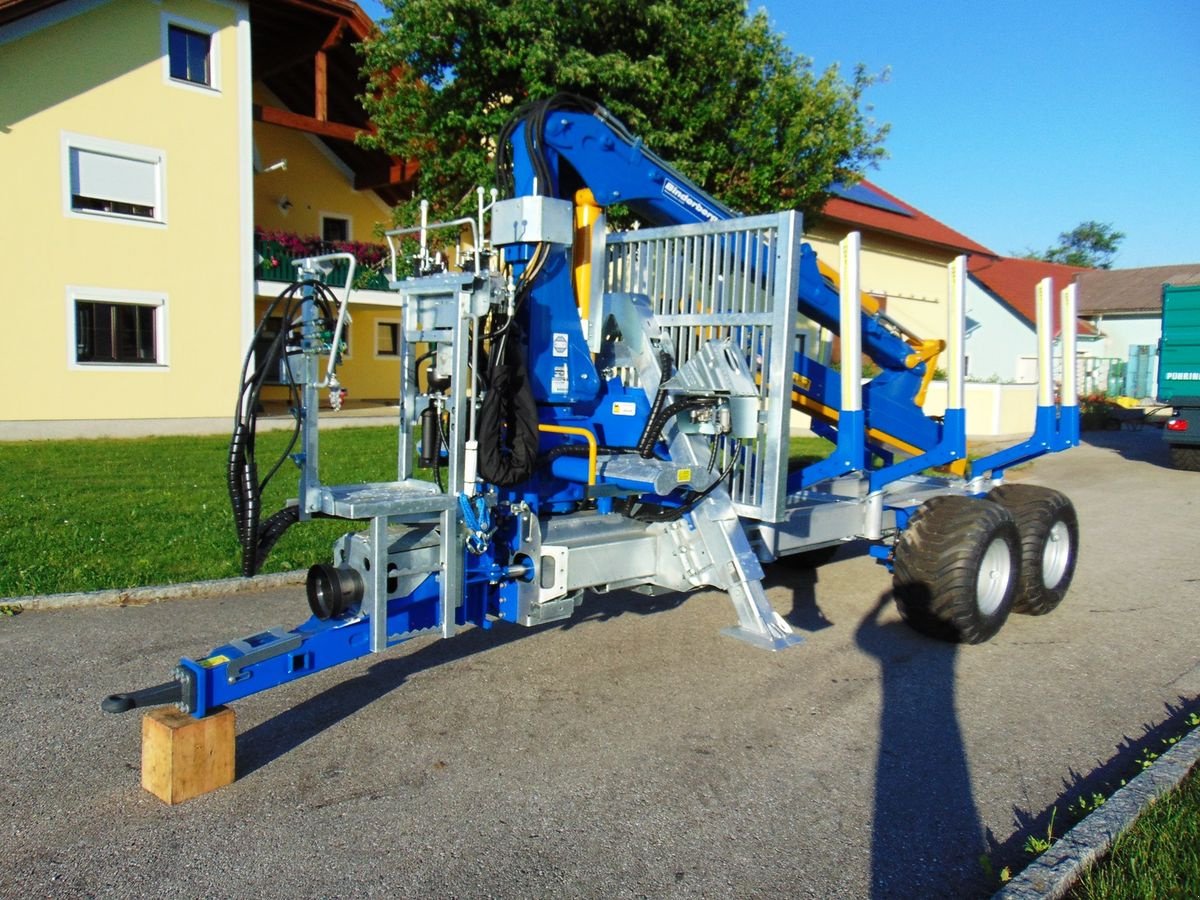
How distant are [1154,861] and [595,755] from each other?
2.20 meters

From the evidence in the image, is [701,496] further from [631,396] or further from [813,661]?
[813,661]

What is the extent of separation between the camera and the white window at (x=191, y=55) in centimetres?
1827

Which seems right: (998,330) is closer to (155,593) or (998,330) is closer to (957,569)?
(957,569)

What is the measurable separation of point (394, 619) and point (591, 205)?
2723 mm

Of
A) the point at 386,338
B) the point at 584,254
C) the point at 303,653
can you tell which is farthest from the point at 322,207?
the point at 303,653

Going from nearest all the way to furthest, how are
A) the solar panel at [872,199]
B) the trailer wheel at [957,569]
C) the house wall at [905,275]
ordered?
the trailer wheel at [957,569] → the house wall at [905,275] → the solar panel at [872,199]

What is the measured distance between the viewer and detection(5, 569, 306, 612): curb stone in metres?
6.45

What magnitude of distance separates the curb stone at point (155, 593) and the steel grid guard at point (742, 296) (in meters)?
3.29

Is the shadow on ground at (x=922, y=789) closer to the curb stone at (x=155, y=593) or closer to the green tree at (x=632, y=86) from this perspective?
the curb stone at (x=155, y=593)

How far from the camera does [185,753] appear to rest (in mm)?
3914

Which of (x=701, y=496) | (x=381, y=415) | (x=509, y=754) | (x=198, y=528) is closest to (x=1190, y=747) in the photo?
(x=701, y=496)

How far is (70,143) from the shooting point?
55.9ft

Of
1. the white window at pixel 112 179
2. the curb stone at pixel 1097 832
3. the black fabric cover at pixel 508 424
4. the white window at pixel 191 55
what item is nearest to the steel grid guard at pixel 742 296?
the black fabric cover at pixel 508 424

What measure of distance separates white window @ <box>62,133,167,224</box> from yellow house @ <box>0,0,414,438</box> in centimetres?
2
